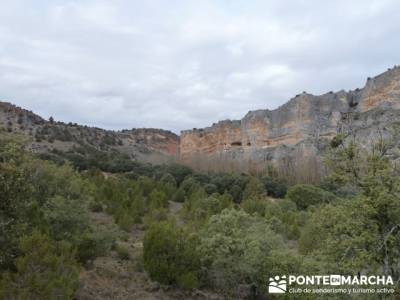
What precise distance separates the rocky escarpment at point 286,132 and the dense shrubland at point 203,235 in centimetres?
3201

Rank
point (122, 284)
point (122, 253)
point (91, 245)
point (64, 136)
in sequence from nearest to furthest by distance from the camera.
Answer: point (122, 284), point (91, 245), point (122, 253), point (64, 136)

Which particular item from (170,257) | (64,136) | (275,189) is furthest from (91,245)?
(64,136)

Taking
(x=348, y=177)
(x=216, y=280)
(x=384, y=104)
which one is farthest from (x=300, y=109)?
(x=348, y=177)

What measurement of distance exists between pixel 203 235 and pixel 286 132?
54872mm

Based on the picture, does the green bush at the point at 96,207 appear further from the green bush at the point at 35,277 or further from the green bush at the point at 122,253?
the green bush at the point at 35,277

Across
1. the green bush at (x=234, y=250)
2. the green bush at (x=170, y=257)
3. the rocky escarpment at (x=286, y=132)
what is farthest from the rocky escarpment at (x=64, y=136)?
the green bush at (x=234, y=250)

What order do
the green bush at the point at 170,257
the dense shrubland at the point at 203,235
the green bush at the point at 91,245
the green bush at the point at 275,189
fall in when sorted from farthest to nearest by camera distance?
the green bush at the point at 275,189
the green bush at the point at 91,245
the green bush at the point at 170,257
the dense shrubland at the point at 203,235

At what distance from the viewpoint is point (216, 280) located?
12.7 meters

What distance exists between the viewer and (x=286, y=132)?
217 feet

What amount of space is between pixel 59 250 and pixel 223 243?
4451 mm

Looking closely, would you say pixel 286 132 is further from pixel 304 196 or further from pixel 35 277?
pixel 35 277

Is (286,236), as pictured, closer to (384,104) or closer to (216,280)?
(216,280)

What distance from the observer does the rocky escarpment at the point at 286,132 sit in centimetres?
5403

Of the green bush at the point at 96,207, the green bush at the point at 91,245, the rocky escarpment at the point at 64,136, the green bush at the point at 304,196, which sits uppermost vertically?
the rocky escarpment at the point at 64,136
